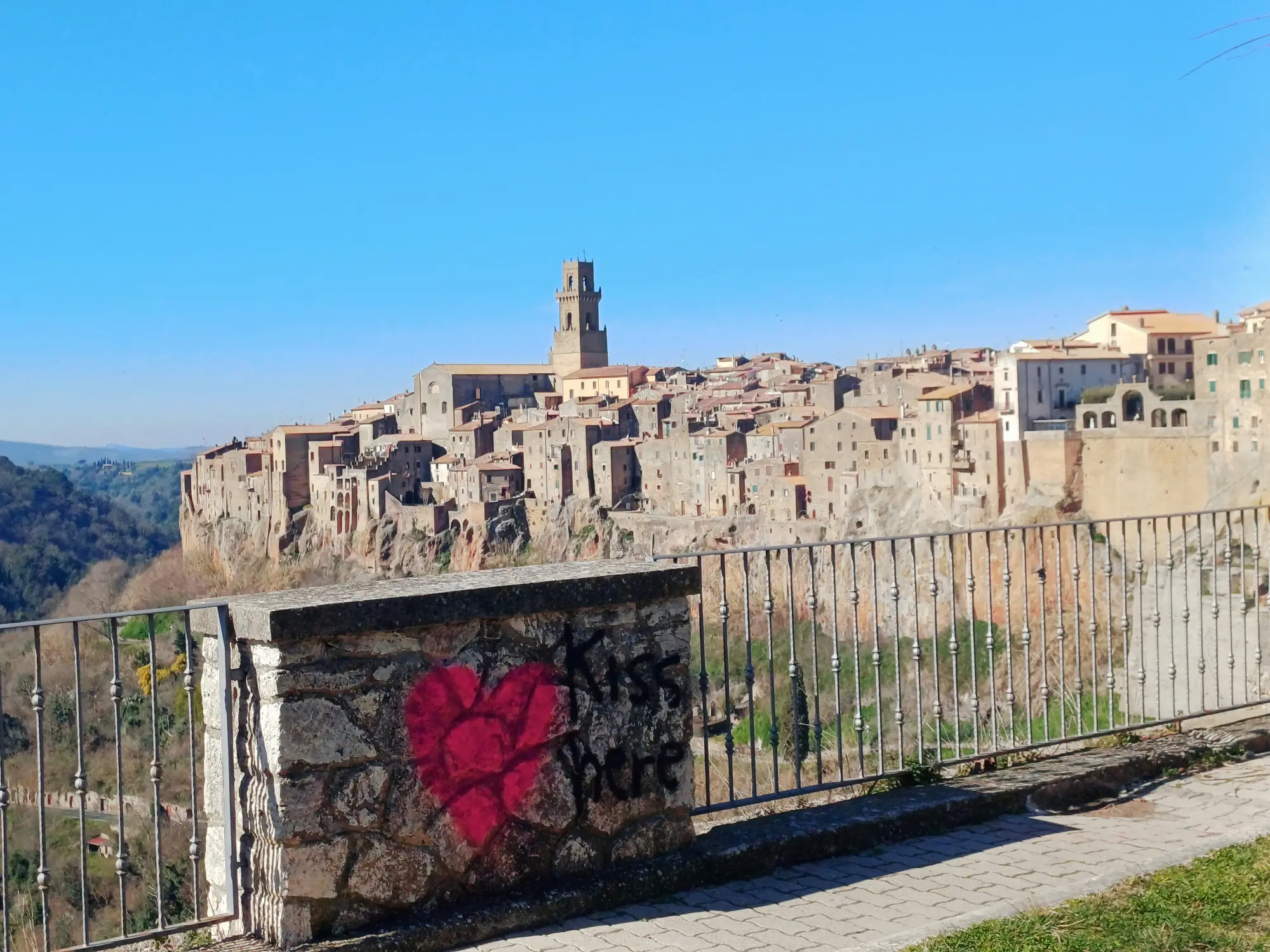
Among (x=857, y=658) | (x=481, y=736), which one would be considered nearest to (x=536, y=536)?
(x=857, y=658)

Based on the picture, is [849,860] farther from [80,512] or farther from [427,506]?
[80,512]

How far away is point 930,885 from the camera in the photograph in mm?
4195

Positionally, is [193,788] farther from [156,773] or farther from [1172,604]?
[1172,604]

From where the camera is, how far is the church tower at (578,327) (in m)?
109

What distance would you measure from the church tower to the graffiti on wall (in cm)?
10390

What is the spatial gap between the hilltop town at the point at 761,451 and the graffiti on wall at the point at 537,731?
35.7 metres

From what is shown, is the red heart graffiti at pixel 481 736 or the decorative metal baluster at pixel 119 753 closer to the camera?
the decorative metal baluster at pixel 119 753

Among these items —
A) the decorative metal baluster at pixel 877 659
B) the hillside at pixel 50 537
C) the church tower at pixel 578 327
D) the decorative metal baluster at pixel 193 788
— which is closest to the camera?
the decorative metal baluster at pixel 193 788

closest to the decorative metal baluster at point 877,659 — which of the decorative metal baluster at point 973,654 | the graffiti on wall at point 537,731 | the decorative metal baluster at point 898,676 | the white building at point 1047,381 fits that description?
the decorative metal baluster at point 898,676

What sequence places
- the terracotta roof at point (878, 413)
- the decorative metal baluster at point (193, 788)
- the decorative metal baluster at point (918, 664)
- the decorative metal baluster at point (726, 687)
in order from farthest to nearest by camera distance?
the terracotta roof at point (878, 413) → the decorative metal baluster at point (918, 664) → the decorative metal baluster at point (726, 687) → the decorative metal baluster at point (193, 788)

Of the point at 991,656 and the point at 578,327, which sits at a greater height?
the point at 578,327

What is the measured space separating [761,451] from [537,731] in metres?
57.1

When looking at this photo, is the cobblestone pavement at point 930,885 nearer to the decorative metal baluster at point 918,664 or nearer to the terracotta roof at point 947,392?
the decorative metal baluster at point 918,664

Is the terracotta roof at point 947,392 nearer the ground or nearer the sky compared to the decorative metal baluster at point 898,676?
nearer the sky
